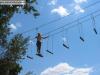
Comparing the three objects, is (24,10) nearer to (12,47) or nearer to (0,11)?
(0,11)

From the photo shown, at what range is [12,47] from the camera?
35906 mm

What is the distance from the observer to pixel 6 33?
35156mm

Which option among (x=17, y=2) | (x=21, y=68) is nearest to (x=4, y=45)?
(x=21, y=68)

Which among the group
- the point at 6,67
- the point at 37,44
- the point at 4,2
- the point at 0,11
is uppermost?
the point at 0,11

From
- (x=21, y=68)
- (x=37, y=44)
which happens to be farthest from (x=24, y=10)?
(x=21, y=68)

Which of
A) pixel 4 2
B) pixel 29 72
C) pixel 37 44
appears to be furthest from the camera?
pixel 29 72

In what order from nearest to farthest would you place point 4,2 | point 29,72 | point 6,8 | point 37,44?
point 4,2
point 37,44
point 6,8
point 29,72

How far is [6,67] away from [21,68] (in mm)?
9980

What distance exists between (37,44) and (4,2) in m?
10.1

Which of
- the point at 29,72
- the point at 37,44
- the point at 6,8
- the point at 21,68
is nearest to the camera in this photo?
the point at 37,44

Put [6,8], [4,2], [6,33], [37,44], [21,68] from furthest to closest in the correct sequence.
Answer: [21,68]
[6,33]
[6,8]
[37,44]
[4,2]

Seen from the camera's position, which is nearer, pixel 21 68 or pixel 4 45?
pixel 4 45

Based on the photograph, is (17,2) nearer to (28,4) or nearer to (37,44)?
(37,44)

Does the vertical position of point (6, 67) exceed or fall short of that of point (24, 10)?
it falls short
